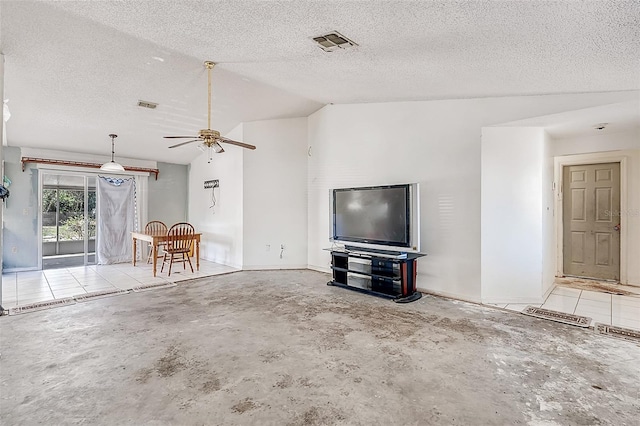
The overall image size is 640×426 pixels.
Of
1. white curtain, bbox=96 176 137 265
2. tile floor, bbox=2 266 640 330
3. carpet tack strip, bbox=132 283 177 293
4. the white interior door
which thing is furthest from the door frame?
white curtain, bbox=96 176 137 265

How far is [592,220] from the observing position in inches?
199

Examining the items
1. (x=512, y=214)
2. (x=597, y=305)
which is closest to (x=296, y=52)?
(x=512, y=214)

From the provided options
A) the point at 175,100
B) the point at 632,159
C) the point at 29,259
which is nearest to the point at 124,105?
the point at 175,100

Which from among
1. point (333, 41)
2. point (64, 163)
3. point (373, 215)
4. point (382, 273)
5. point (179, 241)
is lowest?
point (382, 273)

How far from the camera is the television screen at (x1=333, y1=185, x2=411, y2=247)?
404cm

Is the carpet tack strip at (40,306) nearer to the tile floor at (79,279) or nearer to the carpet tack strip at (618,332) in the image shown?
the tile floor at (79,279)

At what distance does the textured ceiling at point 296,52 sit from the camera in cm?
218

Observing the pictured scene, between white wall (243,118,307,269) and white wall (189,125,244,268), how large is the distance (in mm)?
203

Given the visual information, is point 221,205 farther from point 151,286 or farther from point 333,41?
point 333,41

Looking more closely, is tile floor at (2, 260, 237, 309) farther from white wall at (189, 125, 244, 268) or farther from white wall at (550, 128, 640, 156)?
white wall at (550, 128, 640, 156)

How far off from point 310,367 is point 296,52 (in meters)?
2.76

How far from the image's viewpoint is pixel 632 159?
15.0 ft

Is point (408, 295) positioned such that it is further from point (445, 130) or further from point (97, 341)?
point (97, 341)

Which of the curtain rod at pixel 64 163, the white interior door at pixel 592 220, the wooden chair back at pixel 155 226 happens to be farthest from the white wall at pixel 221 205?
the white interior door at pixel 592 220
